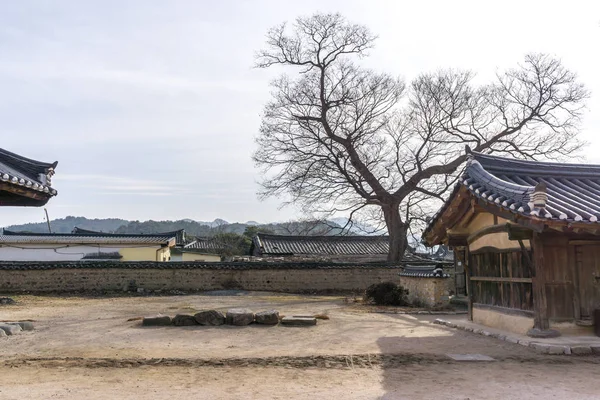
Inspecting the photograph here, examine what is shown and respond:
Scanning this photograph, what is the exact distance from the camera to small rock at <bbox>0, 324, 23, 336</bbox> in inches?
411

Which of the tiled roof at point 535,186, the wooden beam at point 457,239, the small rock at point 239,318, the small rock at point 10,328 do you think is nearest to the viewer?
the tiled roof at point 535,186

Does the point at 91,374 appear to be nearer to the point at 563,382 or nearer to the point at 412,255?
the point at 563,382

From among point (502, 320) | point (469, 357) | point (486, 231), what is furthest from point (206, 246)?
point (469, 357)

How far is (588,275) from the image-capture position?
9758mm

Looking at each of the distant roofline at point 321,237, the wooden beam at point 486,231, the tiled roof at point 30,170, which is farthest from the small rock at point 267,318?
the distant roofline at point 321,237

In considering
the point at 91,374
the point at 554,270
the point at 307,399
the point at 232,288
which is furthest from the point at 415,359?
the point at 232,288

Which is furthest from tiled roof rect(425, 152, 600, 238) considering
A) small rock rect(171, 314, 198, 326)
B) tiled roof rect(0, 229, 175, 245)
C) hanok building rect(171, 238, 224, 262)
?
hanok building rect(171, 238, 224, 262)

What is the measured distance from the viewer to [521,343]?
9.24 m

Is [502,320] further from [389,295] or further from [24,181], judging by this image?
[24,181]

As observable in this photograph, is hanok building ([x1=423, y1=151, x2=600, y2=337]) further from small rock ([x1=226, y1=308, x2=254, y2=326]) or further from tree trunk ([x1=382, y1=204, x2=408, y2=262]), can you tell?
tree trunk ([x1=382, y1=204, x2=408, y2=262])

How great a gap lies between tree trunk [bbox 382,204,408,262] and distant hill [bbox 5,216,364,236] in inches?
109

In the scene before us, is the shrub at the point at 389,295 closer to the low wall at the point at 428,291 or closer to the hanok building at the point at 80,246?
the low wall at the point at 428,291

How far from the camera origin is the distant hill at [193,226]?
102ft

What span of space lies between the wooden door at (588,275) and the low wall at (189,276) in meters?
16.0
